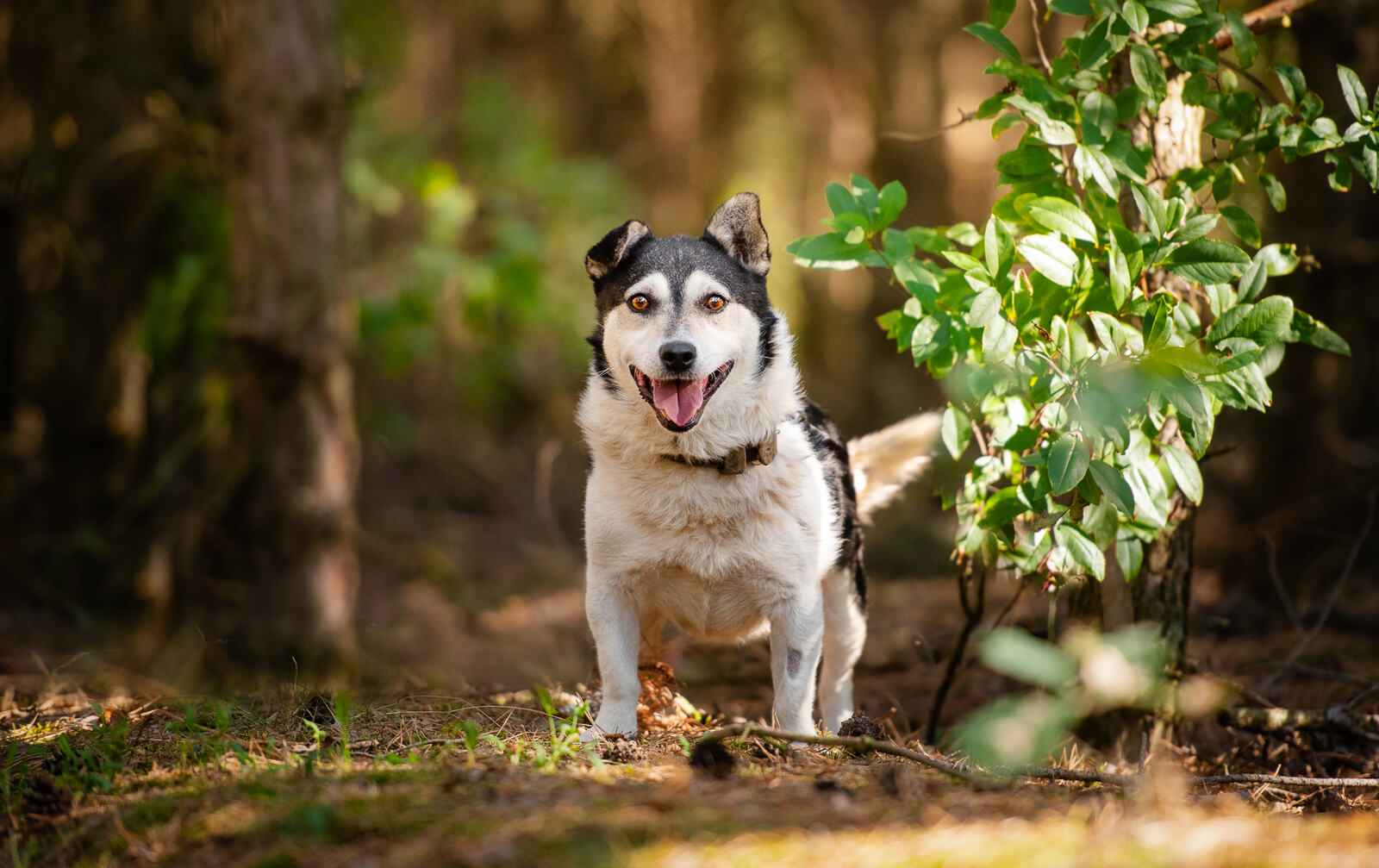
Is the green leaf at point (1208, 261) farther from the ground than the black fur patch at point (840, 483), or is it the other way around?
the green leaf at point (1208, 261)

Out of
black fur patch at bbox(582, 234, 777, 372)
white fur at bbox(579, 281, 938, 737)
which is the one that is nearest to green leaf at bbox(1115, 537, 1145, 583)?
white fur at bbox(579, 281, 938, 737)

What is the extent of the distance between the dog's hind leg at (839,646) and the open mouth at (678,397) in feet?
4.01

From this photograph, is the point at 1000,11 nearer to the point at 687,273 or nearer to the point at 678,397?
the point at 687,273

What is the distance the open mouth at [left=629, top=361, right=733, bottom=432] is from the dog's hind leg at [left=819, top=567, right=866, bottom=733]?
1.22 meters

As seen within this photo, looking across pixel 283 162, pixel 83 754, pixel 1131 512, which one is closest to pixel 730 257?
pixel 1131 512

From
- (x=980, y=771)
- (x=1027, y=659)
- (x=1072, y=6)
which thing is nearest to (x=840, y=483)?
(x=980, y=771)

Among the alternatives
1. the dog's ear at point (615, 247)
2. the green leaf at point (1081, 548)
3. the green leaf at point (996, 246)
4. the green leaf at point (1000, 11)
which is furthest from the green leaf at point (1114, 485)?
the dog's ear at point (615, 247)

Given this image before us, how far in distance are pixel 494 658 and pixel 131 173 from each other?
4502 mm

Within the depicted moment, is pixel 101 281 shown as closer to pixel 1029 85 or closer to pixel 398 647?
pixel 398 647

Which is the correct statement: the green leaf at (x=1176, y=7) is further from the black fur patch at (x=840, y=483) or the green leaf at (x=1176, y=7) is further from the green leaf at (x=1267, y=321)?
the black fur patch at (x=840, y=483)

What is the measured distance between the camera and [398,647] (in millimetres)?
8555

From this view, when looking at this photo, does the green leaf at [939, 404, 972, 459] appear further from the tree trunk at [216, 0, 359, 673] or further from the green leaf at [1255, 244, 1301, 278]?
the tree trunk at [216, 0, 359, 673]

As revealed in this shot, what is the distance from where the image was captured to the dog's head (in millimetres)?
4297

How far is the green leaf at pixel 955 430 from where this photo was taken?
4176 mm
